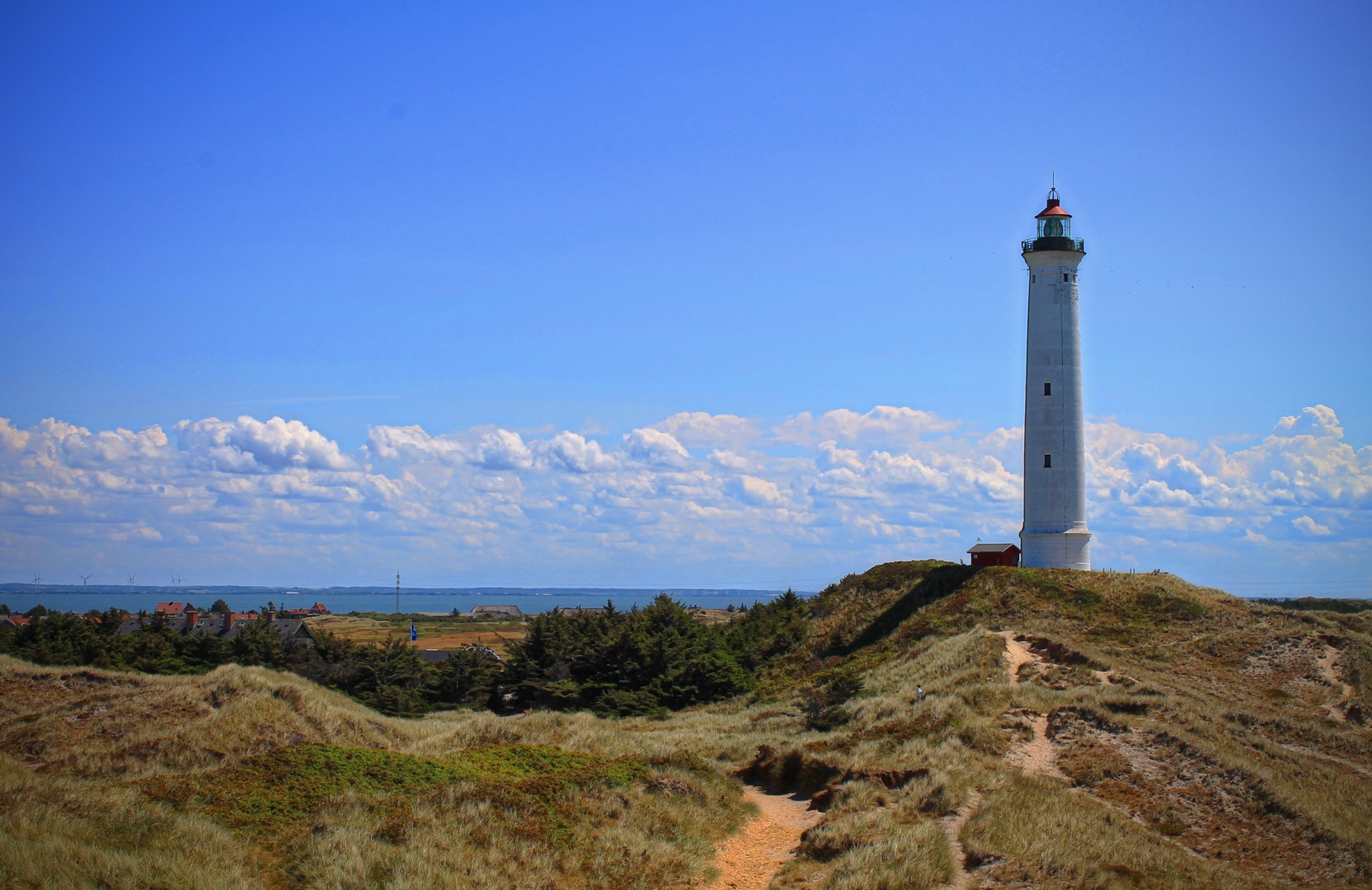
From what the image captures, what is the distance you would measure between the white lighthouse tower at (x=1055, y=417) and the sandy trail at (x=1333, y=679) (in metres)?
11.5

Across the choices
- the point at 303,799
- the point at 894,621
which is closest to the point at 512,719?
the point at 303,799

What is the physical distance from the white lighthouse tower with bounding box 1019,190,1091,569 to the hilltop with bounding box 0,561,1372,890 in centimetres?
594

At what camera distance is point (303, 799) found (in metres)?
15.9

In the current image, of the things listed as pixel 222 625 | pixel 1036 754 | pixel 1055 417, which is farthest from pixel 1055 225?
pixel 222 625

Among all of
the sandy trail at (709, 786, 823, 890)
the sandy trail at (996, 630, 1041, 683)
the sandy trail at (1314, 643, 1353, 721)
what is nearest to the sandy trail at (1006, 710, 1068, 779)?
the sandy trail at (709, 786, 823, 890)

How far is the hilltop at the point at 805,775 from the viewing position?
43.8ft

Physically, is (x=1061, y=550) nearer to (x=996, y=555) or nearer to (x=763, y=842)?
(x=996, y=555)

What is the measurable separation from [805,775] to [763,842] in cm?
393

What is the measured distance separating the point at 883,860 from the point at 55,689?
24.4 metres

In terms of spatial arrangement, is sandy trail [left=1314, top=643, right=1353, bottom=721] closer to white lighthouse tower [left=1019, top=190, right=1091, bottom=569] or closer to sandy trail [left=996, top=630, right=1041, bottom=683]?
sandy trail [left=996, top=630, right=1041, bottom=683]

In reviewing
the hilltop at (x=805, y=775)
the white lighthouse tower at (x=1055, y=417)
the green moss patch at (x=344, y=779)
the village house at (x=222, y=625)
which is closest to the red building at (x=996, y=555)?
the white lighthouse tower at (x=1055, y=417)

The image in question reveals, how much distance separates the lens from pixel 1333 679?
1019 inches

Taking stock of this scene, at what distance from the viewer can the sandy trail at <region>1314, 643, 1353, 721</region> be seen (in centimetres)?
2383

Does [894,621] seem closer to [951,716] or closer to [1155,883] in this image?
[951,716]
